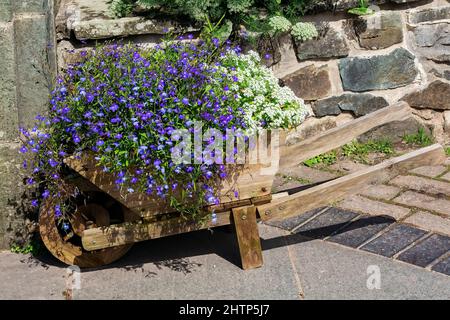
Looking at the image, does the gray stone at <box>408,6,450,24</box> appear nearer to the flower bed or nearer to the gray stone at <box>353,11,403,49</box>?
the gray stone at <box>353,11,403,49</box>

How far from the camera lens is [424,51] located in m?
A: 4.52

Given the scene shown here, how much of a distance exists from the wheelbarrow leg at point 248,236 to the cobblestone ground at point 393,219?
1.59 ft

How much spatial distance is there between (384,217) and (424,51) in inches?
53.1

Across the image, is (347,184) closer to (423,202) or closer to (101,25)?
(423,202)

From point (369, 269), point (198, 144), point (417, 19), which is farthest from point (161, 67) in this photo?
point (417, 19)

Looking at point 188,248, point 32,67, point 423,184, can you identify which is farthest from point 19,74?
point 423,184

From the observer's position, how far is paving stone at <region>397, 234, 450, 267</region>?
10.9ft

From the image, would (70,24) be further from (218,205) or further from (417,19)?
(417,19)

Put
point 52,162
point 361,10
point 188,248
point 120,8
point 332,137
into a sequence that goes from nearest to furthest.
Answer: point 52,162, point 332,137, point 188,248, point 120,8, point 361,10

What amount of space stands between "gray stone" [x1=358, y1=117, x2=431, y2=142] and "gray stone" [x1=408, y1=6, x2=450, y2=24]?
0.66 metres

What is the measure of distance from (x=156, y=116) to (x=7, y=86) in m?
0.96

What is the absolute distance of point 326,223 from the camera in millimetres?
3768

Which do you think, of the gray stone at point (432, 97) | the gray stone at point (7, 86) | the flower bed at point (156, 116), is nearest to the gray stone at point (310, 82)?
the gray stone at point (432, 97)

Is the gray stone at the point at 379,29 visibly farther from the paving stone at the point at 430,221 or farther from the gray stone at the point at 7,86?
the gray stone at the point at 7,86
